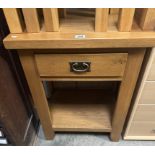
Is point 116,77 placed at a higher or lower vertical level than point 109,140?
higher

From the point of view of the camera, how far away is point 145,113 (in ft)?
2.77

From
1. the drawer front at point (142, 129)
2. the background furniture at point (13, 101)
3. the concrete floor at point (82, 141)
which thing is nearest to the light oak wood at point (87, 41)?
the background furniture at point (13, 101)

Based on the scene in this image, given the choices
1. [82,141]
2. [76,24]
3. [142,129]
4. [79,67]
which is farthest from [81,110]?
[76,24]

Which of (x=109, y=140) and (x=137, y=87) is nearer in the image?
(x=137, y=87)

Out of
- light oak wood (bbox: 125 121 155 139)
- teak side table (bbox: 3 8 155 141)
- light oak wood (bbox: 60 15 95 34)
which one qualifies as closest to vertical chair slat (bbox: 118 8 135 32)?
teak side table (bbox: 3 8 155 141)

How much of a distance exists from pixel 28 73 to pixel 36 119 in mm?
530

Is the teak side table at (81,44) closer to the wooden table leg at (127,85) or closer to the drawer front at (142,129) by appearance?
the wooden table leg at (127,85)

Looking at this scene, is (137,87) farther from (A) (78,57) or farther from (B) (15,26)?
(B) (15,26)

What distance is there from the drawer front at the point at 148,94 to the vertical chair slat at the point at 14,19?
22.0 inches

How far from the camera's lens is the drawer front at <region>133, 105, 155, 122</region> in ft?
2.67

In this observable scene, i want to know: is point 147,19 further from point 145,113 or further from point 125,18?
point 145,113

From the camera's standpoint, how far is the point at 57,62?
63 centimetres

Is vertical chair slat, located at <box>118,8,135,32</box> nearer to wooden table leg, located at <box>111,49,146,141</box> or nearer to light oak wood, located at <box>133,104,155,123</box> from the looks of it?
wooden table leg, located at <box>111,49,146,141</box>

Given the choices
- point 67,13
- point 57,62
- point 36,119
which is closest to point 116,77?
point 57,62
